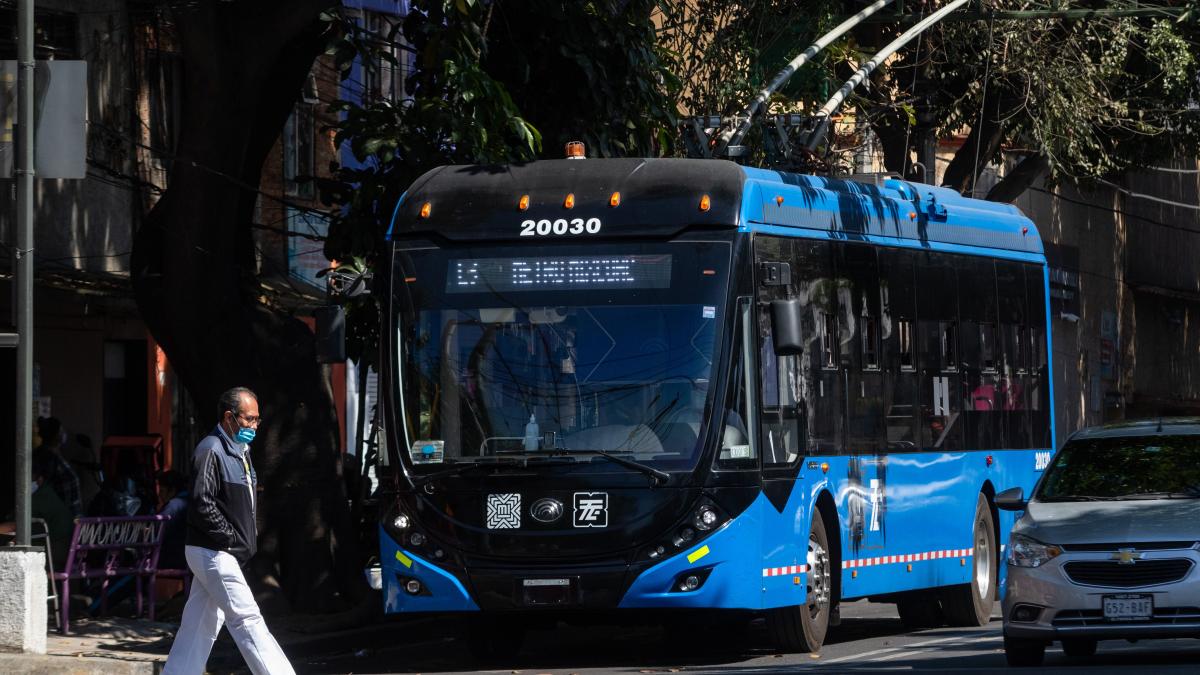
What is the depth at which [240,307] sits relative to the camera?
16422 mm

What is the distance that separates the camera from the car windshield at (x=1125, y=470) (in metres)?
13.3

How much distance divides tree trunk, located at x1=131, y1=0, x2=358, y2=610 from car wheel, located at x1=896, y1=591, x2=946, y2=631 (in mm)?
4509

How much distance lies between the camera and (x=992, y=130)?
2661 centimetres

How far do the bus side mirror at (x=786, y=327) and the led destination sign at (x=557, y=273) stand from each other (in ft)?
2.53

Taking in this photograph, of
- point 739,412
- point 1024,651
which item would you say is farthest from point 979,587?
point 739,412

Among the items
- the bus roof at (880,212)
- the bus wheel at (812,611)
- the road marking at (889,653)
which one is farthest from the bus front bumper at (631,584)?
the bus roof at (880,212)

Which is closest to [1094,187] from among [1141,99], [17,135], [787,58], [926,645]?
[1141,99]

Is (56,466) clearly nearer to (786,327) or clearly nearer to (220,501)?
(220,501)

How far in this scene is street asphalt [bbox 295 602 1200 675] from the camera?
13.1 meters

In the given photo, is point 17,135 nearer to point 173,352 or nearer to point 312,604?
point 173,352

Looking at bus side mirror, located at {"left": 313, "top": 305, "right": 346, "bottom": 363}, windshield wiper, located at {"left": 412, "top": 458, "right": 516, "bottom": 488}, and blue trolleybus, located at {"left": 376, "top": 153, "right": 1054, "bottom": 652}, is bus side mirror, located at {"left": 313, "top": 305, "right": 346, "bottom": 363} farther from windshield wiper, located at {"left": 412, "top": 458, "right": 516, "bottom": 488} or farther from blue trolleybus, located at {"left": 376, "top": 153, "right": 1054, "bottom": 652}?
windshield wiper, located at {"left": 412, "top": 458, "right": 516, "bottom": 488}

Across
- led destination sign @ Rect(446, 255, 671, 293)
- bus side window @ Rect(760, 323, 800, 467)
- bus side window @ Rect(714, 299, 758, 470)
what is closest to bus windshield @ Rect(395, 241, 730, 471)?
led destination sign @ Rect(446, 255, 671, 293)

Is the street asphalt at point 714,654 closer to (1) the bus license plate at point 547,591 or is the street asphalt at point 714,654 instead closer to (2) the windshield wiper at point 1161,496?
(1) the bus license plate at point 547,591

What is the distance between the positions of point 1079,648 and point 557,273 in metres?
4.10
